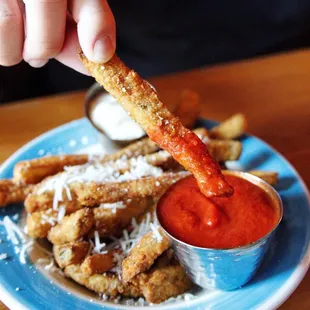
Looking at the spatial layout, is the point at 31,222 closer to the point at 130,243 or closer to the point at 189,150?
the point at 130,243

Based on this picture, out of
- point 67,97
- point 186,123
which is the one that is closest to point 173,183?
point 186,123

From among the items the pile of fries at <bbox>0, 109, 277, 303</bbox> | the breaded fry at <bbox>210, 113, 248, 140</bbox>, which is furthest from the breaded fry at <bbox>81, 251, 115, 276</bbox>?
the breaded fry at <bbox>210, 113, 248, 140</bbox>

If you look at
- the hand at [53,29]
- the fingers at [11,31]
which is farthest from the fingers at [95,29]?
the fingers at [11,31]

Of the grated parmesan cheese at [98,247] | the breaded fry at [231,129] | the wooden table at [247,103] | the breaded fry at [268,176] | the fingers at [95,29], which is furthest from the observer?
the wooden table at [247,103]

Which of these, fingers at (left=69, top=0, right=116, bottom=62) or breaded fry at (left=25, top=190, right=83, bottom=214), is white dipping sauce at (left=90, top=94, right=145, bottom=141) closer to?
breaded fry at (left=25, top=190, right=83, bottom=214)

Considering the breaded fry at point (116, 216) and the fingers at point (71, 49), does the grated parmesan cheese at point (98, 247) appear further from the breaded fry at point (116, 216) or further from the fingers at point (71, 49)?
the fingers at point (71, 49)

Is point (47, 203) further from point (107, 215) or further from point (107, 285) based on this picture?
point (107, 285)
